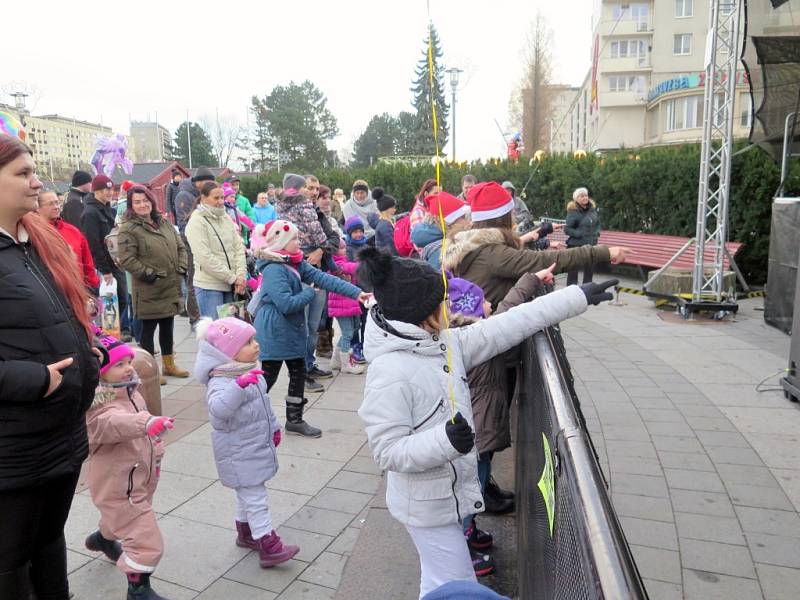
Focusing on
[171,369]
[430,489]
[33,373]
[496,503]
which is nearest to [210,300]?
[171,369]

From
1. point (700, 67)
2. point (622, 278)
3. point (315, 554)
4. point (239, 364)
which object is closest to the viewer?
point (239, 364)

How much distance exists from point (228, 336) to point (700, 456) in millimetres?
3594

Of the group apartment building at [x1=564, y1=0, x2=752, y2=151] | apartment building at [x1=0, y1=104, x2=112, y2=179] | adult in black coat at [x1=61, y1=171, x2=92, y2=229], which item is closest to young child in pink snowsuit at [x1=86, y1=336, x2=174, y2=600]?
adult in black coat at [x1=61, y1=171, x2=92, y2=229]

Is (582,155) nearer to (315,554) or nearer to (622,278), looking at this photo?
(622,278)

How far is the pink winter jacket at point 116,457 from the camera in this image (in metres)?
2.68

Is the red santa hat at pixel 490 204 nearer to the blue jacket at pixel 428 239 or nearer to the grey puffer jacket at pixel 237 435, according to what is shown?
the blue jacket at pixel 428 239

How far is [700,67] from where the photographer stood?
55625mm

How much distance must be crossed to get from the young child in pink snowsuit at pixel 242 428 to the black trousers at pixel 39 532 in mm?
814

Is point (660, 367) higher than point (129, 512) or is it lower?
lower

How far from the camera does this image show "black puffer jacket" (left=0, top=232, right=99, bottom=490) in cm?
199

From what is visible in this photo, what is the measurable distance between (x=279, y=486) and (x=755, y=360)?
5887 millimetres

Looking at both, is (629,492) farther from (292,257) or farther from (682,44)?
(682,44)

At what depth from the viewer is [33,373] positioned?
1.97 metres

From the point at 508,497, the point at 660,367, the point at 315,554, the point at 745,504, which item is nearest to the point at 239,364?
the point at 315,554
